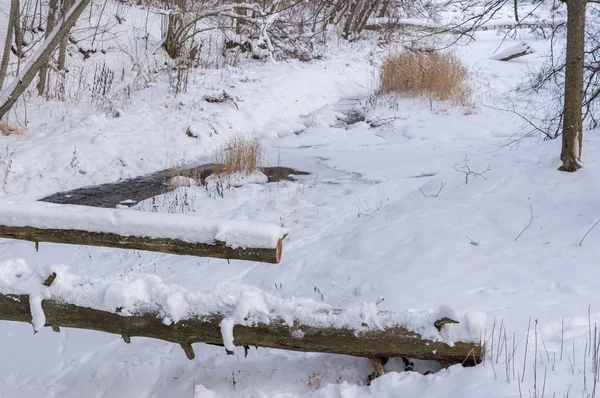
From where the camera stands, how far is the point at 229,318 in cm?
335

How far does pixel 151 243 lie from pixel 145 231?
0.08 meters

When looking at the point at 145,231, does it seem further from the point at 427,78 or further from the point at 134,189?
the point at 427,78

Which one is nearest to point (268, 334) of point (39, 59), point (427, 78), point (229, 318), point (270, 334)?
point (270, 334)

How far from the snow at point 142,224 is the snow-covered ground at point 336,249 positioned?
12 centimetres

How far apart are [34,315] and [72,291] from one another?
0.86ft

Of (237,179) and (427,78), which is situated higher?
(427,78)

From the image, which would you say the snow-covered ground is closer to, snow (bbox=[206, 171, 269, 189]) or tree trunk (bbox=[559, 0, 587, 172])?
snow (bbox=[206, 171, 269, 189])

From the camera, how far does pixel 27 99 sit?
10664mm

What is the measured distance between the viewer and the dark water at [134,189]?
783 cm

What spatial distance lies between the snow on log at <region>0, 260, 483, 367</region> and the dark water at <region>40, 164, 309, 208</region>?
4231 millimetres

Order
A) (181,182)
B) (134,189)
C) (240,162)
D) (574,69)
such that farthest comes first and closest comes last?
(240,162)
(134,189)
(181,182)
(574,69)

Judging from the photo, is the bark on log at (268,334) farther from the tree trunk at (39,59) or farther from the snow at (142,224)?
the tree trunk at (39,59)

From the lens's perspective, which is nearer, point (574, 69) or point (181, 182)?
point (574, 69)

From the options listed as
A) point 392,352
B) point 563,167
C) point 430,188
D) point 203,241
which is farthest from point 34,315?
point 563,167
